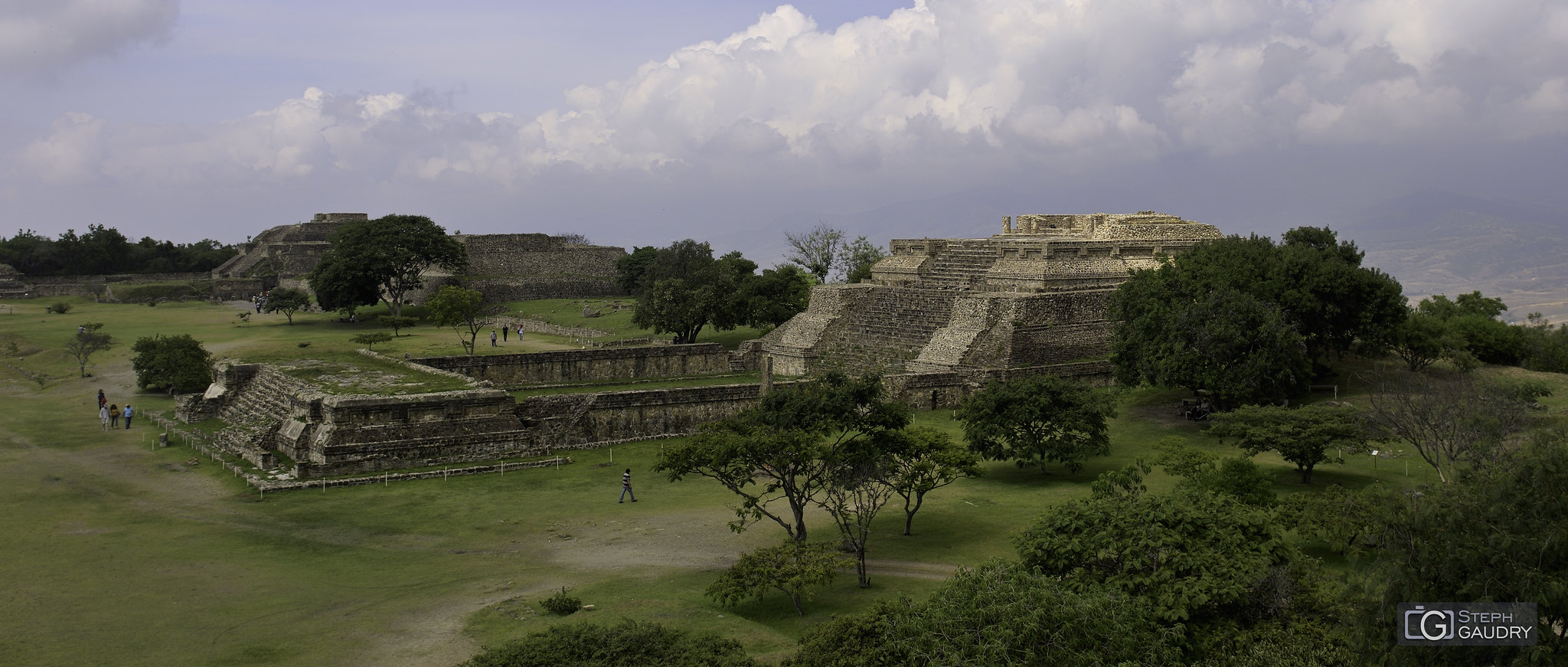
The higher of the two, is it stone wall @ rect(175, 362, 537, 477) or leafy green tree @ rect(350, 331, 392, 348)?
leafy green tree @ rect(350, 331, 392, 348)

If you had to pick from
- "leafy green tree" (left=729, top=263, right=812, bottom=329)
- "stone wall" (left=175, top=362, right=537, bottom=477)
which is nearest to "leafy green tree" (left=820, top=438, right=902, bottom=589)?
"stone wall" (left=175, top=362, right=537, bottom=477)

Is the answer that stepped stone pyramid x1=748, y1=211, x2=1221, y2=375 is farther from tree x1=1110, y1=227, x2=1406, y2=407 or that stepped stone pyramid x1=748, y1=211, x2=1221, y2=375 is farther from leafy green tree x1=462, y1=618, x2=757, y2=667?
leafy green tree x1=462, y1=618, x2=757, y2=667

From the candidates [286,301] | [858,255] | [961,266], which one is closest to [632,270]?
[858,255]

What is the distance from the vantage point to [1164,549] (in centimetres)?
1347

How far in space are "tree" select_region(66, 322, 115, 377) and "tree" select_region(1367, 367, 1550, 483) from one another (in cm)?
3404

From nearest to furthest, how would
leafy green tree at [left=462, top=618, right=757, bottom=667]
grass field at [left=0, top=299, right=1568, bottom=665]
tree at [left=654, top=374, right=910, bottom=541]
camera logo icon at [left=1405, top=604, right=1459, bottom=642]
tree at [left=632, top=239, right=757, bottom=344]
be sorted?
camera logo icon at [left=1405, top=604, right=1459, bottom=642] → leafy green tree at [left=462, top=618, right=757, bottom=667] → grass field at [left=0, top=299, right=1568, bottom=665] → tree at [left=654, top=374, right=910, bottom=541] → tree at [left=632, top=239, right=757, bottom=344]

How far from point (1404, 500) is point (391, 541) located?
547 inches

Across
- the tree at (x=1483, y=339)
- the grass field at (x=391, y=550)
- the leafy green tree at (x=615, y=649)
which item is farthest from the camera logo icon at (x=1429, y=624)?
the tree at (x=1483, y=339)

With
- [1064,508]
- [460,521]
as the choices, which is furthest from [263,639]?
[1064,508]

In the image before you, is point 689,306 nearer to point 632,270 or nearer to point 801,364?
point 801,364

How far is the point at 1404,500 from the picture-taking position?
1092 cm

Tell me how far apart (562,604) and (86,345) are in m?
29.1

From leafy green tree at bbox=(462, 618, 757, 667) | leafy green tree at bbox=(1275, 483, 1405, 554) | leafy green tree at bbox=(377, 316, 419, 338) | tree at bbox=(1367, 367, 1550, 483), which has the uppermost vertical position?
leafy green tree at bbox=(377, 316, 419, 338)

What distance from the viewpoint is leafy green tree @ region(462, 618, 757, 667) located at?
463 inches
